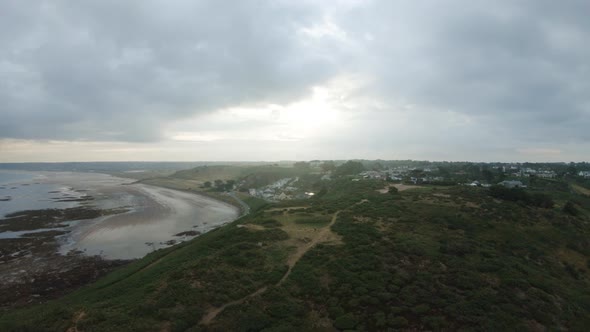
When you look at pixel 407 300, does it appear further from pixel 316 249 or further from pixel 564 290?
pixel 564 290

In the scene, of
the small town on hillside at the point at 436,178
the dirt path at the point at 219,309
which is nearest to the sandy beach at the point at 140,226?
the small town on hillside at the point at 436,178

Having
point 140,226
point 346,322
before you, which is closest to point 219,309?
point 346,322

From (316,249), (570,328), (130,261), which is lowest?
(130,261)

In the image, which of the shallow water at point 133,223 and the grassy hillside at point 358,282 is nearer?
the grassy hillside at point 358,282

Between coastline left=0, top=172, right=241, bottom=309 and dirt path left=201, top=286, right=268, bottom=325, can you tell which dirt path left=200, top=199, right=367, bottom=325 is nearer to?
dirt path left=201, top=286, right=268, bottom=325

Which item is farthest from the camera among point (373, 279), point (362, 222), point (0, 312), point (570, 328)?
point (362, 222)

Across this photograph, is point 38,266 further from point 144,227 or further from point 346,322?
point 346,322

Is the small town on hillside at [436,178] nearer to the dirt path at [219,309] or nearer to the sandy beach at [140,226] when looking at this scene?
the sandy beach at [140,226]

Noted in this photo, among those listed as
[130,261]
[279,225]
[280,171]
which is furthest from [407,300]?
[280,171]

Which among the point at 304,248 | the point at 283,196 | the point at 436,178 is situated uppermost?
the point at 436,178
